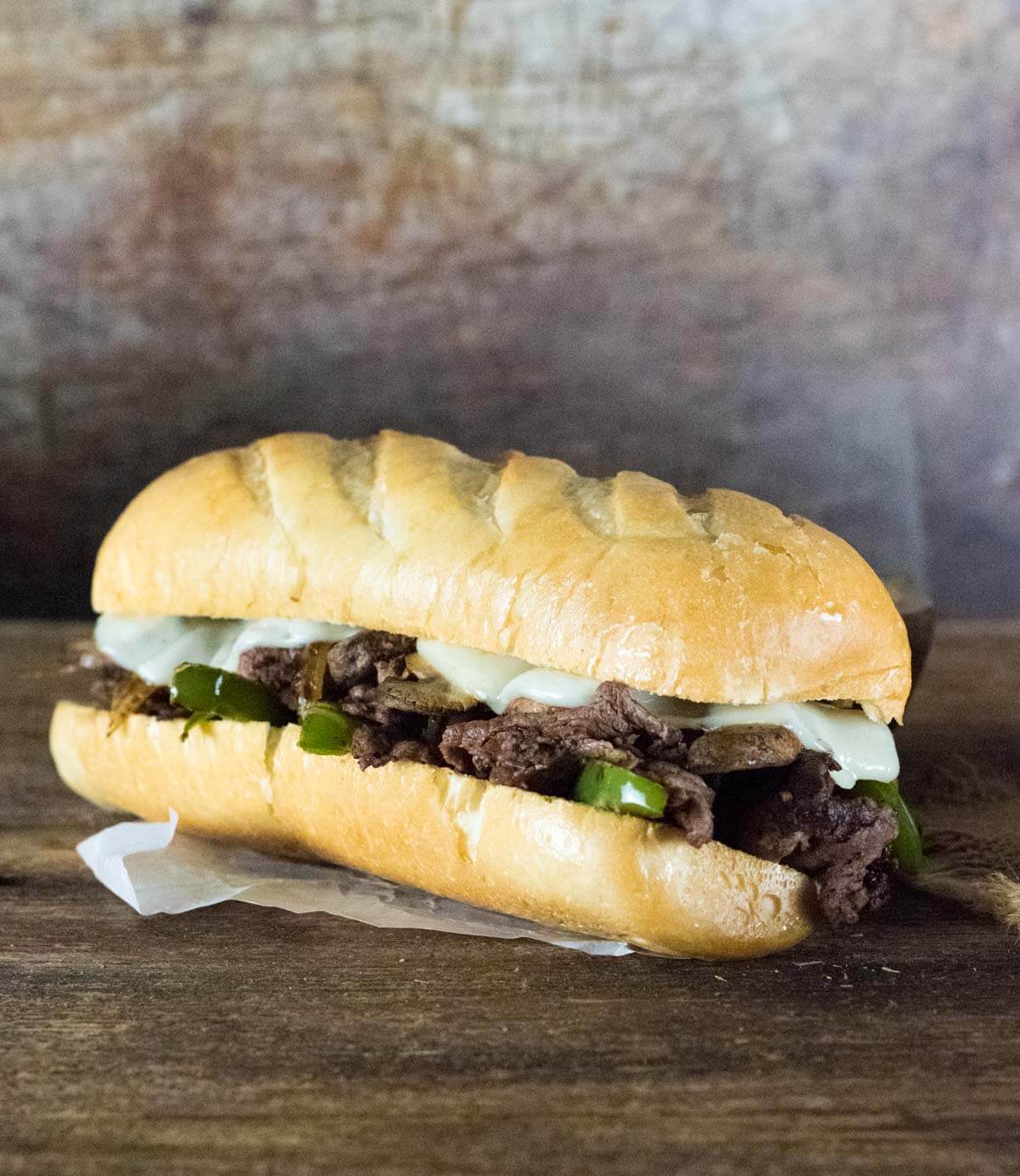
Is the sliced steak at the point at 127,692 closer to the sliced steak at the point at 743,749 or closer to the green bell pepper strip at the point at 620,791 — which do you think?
the green bell pepper strip at the point at 620,791

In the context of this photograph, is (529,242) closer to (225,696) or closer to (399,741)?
(225,696)

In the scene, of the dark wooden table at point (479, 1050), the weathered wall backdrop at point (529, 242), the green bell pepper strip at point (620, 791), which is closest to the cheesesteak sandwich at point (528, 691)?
the green bell pepper strip at point (620, 791)

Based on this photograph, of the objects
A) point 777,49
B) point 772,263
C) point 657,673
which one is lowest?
point 657,673

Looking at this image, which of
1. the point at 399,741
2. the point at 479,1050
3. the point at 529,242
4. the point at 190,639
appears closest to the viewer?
the point at 479,1050

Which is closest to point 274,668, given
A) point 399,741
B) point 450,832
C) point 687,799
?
point 399,741

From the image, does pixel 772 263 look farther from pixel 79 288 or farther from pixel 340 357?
pixel 79 288

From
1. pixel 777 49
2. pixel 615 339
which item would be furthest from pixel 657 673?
pixel 777 49
